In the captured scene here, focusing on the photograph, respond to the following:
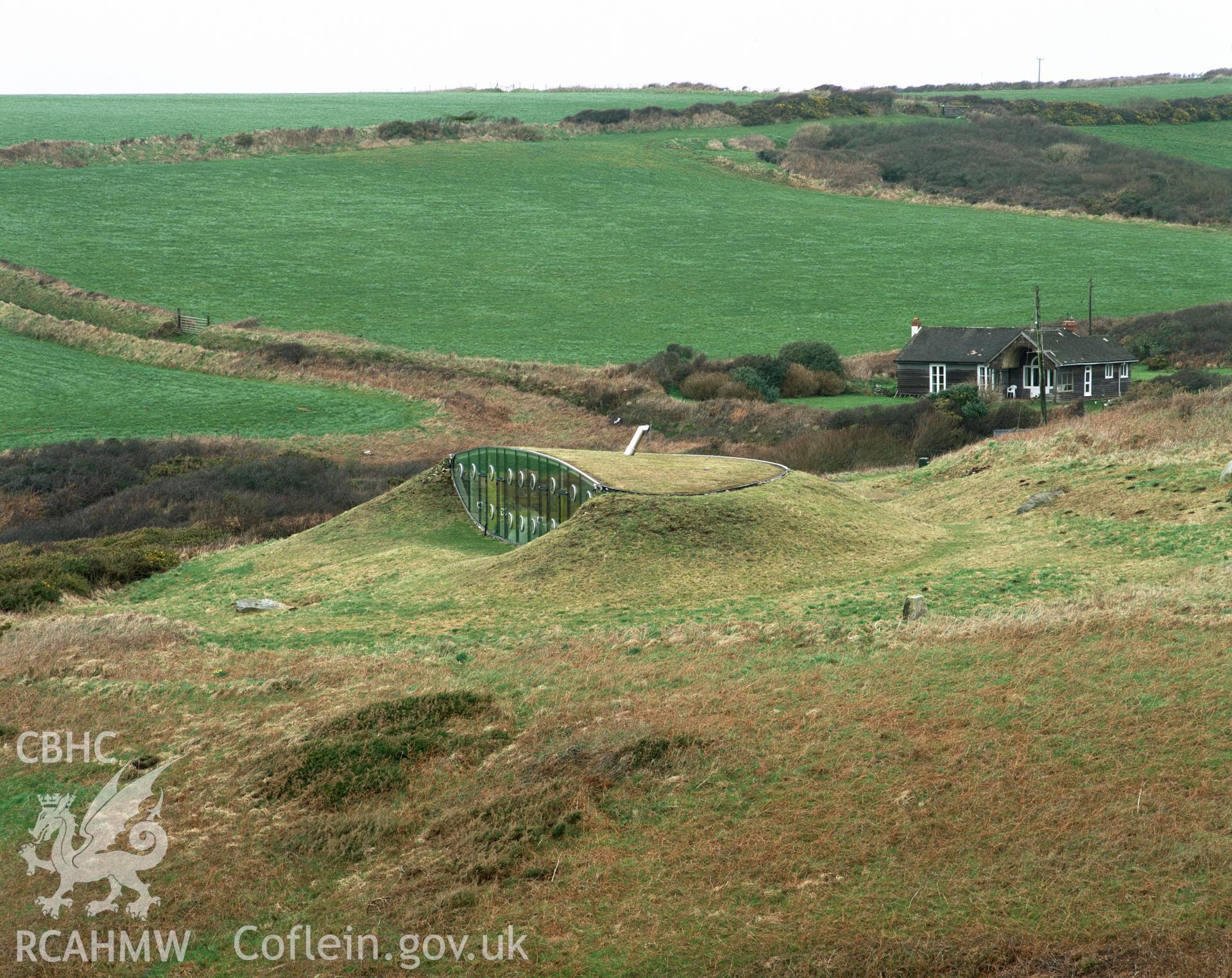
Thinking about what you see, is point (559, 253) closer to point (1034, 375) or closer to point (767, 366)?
point (767, 366)

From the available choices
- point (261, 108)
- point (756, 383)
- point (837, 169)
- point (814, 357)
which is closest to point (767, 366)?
point (756, 383)

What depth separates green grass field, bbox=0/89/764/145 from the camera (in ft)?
352

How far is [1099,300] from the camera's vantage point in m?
75.5

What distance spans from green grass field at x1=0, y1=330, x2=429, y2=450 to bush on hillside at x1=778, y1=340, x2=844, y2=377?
2082cm

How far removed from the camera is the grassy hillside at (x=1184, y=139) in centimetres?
11238

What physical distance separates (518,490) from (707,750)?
1627 centimetres

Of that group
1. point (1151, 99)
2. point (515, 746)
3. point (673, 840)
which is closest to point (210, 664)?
point (515, 746)

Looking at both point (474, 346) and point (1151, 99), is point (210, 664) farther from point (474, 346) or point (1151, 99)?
point (1151, 99)

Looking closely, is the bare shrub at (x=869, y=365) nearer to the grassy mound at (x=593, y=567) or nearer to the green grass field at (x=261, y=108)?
the grassy mound at (x=593, y=567)

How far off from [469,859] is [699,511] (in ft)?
44.1

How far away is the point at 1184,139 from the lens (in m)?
119

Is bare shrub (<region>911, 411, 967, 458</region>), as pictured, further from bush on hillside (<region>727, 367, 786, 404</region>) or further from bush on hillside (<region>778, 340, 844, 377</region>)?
bush on hillside (<region>778, 340, 844, 377</region>)

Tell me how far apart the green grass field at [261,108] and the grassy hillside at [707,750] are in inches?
3803

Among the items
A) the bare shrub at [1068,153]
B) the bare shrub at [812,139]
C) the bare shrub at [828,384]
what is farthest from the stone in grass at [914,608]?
the bare shrub at [1068,153]
